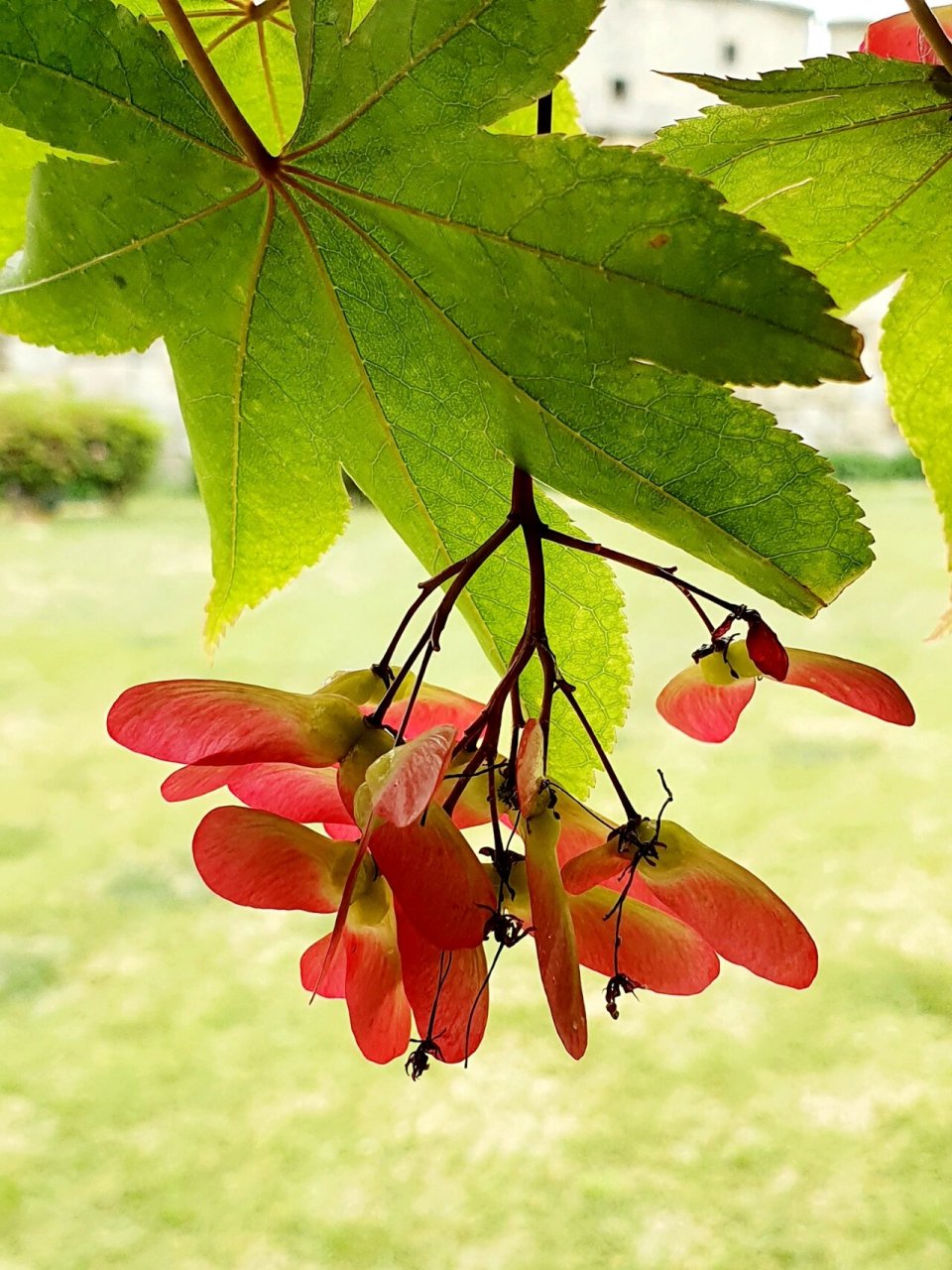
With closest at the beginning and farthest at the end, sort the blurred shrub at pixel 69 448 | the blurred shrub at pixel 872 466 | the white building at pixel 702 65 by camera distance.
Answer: the white building at pixel 702 65 < the blurred shrub at pixel 872 466 < the blurred shrub at pixel 69 448

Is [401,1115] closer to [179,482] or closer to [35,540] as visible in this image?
[35,540]

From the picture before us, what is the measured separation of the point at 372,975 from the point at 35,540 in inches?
161

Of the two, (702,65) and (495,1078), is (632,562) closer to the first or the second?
(495,1078)

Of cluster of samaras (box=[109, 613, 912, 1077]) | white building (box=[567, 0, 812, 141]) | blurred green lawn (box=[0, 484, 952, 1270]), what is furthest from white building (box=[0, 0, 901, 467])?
cluster of samaras (box=[109, 613, 912, 1077])

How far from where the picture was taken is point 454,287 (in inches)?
7.3

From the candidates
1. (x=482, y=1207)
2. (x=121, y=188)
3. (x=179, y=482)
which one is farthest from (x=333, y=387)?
(x=179, y=482)

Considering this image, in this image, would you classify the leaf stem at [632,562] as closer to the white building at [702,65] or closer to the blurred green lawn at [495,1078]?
the blurred green lawn at [495,1078]

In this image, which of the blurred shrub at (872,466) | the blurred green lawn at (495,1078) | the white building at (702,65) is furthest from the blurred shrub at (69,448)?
the blurred shrub at (872,466)

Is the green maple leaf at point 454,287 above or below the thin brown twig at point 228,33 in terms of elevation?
below

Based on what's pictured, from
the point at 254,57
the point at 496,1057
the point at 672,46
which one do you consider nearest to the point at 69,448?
the point at 672,46

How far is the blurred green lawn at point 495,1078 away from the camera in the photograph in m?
1.65

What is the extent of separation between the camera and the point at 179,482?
4.74 m

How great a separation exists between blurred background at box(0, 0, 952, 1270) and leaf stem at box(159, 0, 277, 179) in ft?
2.74

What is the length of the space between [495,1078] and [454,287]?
1830 mm
